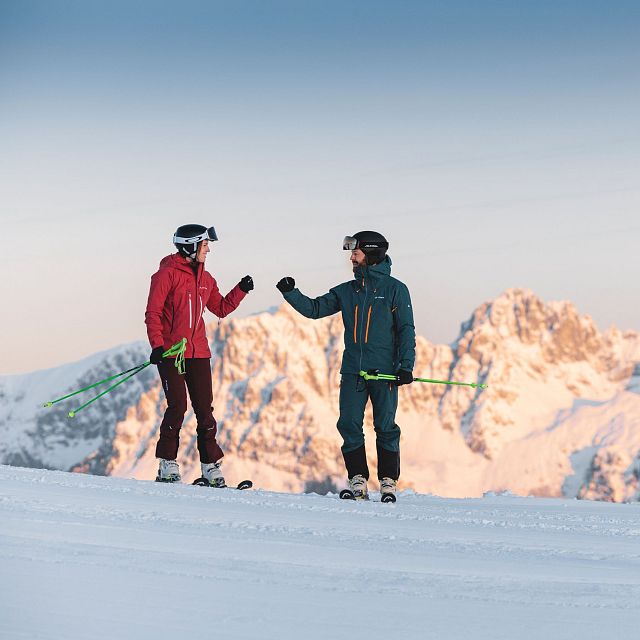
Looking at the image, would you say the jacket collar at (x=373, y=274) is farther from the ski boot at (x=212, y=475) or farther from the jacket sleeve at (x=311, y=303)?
the ski boot at (x=212, y=475)

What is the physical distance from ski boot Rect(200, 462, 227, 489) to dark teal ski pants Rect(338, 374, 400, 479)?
1.27m

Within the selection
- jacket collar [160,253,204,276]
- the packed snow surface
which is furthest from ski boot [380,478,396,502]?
jacket collar [160,253,204,276]

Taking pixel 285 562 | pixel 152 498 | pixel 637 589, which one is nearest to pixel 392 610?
pixel 285 562

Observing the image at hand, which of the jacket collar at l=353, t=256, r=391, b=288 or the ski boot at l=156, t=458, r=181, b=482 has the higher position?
the jacket collar at l=353, t=256, r=391, b=288

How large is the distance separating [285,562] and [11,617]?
1.66 metres

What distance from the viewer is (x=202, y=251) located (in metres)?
9.21

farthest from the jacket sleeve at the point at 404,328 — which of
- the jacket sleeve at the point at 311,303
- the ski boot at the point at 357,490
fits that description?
the ski boot at the point at 357,490

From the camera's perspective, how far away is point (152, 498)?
720 centimetres

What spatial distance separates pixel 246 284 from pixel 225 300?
9.9 inches

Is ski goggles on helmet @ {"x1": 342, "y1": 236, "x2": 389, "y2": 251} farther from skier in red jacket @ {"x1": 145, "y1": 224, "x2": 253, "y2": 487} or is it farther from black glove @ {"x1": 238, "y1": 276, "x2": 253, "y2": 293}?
skier in red jacket @ {"x1": 145, "y1": 224, "x2": 253, "y2": 487}

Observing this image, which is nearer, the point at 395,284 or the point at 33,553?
the point at 33,553

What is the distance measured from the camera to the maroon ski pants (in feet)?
30.0

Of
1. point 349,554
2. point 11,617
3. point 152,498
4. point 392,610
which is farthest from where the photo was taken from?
point 152,498

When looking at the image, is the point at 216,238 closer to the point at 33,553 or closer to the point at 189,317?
the point at 189,317
